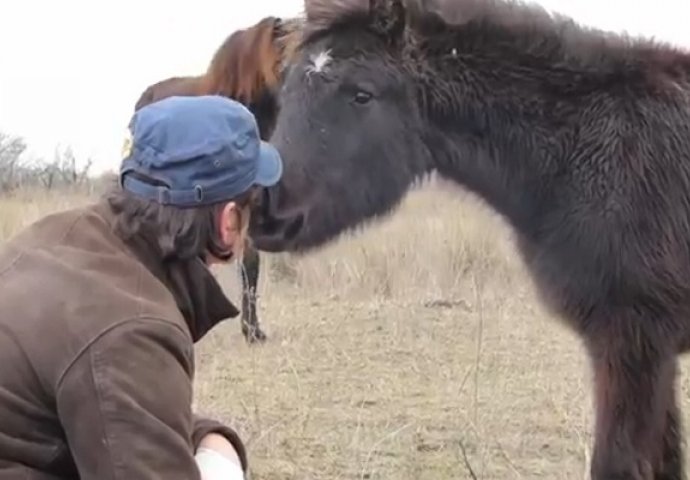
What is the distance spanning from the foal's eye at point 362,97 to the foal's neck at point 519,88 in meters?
0.21

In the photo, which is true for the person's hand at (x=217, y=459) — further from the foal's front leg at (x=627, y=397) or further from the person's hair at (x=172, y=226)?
the foal's front leg at (x=627, y=397)

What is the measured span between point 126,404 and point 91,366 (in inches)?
3.3

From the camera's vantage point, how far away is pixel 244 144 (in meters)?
2.14

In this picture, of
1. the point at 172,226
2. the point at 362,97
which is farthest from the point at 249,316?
the point at 172,226

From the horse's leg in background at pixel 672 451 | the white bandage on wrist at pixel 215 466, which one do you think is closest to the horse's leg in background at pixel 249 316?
the horse's leg in background at pixel 672 451

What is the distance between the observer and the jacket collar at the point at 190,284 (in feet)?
6.91

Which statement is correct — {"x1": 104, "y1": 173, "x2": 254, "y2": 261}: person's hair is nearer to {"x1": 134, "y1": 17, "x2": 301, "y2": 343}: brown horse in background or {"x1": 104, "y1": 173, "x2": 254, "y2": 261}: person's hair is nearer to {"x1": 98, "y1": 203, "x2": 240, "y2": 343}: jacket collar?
{"x1": 98, "y1": 203, "x2": 240, "y2": 343}: jacket collar

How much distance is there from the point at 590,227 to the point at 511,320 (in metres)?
3.36

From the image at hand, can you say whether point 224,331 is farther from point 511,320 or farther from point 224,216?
point 224,216

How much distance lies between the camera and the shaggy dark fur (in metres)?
3.89

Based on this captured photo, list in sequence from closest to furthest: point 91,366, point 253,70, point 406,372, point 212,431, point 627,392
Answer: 1. point 91,366
2. point 212,431
3. point 627,392
4. point 253,70
5. point 406,372

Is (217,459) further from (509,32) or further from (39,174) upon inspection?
(39,174)

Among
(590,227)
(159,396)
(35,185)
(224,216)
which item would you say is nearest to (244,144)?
(224,216)

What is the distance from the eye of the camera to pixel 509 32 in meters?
4.32
